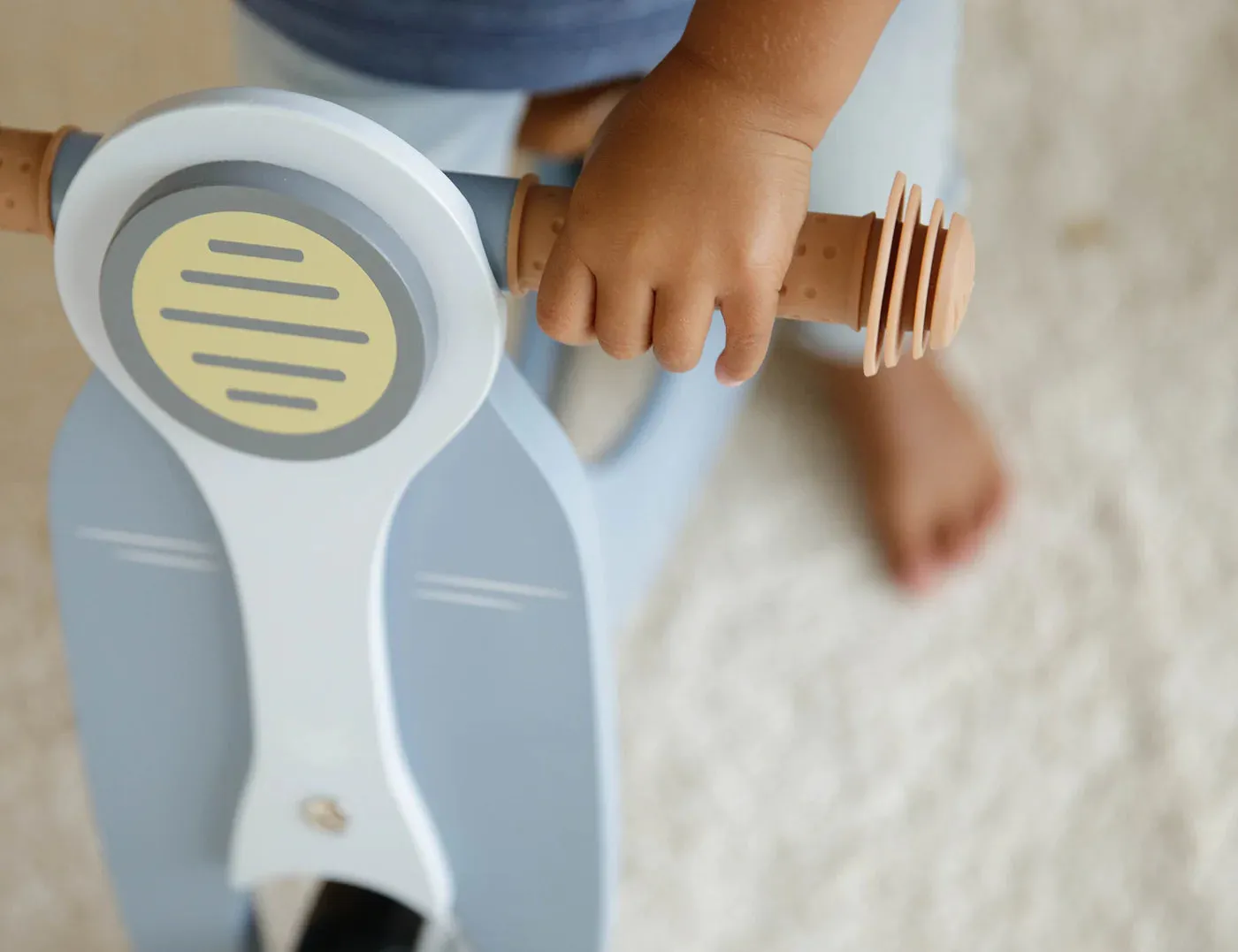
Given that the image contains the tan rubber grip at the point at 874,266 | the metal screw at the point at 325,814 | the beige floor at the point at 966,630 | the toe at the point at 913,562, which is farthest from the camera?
the toe at the point at 913,562

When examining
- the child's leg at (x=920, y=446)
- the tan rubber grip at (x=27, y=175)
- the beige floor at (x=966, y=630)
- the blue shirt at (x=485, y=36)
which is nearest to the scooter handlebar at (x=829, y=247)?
the tan rubber grip at (x=27, y=175)

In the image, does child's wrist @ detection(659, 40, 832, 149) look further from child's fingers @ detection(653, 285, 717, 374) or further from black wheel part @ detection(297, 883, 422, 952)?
black wheel part @ detection(297, 883, 422, 952)

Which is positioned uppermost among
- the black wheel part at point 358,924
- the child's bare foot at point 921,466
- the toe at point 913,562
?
the child's bare foot at point 921,466

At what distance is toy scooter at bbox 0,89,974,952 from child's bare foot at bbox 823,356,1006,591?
0.31 metres

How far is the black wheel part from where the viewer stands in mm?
578

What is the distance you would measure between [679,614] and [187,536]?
0.40m

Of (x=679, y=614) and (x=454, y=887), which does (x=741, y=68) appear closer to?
(x=454, y=887)

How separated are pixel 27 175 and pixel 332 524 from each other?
0.46ft

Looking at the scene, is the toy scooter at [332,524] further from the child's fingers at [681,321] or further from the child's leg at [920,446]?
the child's leg at [920,446]

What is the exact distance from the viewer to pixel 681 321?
366 millimetres

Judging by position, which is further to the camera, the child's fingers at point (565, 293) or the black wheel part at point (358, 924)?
the black wheel part at point (358, 924)

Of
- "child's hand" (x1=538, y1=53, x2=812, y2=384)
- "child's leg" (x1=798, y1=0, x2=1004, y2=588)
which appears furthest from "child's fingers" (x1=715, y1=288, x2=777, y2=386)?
"child's leg" (x1=798, y1=0, x2=1004, y2=588)

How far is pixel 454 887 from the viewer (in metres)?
Answer: 0.55

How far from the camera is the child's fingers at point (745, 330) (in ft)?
1.19
